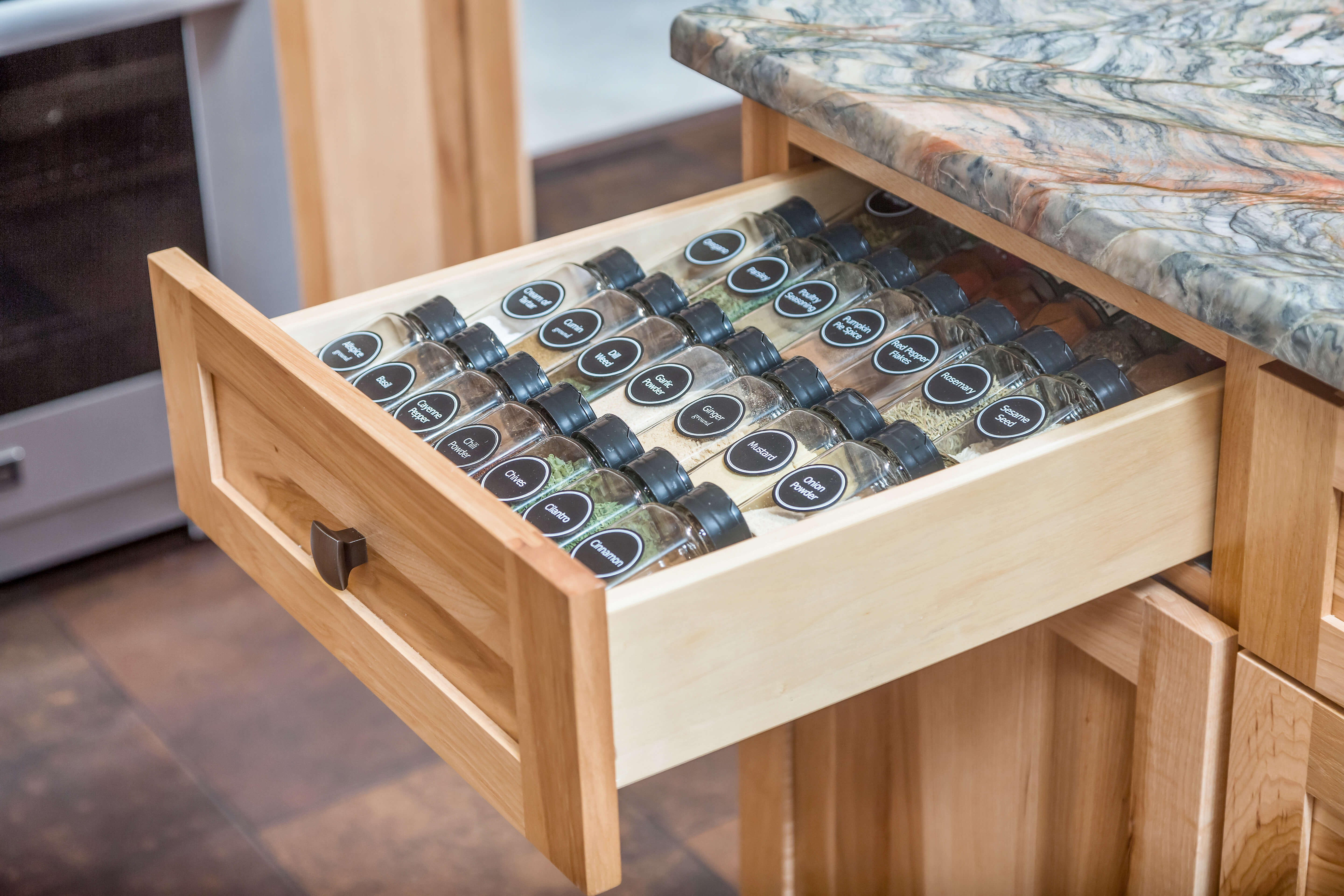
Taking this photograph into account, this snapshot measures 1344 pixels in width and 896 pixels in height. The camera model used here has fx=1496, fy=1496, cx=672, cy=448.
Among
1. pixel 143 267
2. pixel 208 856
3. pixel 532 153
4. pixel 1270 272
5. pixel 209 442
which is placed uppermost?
pixel 1270 272

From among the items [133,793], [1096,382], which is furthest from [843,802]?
[133,793]

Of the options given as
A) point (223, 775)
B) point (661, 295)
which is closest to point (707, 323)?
point (661, 295)

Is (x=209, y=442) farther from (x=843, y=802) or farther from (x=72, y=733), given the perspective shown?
(x=72, y=733)

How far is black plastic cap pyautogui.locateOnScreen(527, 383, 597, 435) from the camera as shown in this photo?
840 mm

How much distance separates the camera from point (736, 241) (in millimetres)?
1006

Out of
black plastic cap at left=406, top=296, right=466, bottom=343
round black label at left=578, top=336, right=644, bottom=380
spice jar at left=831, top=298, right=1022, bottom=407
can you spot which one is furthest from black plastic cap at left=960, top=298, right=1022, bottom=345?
black plastic cap at left=406, top=296, right=466, bottom=343

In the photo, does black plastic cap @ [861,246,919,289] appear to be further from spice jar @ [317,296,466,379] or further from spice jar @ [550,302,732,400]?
spice jar @ [317,296,466,379]

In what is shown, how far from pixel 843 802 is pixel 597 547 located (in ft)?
1.91

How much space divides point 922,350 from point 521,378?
0.79 ft

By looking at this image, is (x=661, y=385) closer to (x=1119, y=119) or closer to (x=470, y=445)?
(x=470, y=445)

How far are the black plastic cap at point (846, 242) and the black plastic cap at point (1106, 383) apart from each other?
201 mm

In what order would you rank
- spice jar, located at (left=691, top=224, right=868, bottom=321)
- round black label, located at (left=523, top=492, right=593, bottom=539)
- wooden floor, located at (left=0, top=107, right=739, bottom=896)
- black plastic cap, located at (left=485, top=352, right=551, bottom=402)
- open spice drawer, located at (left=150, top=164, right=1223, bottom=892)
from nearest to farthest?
1. open spice drawer, located at (left=150, top=164, right=1223, bottom=892)
2. round black label, located at (left=523, top=492, right=593, bottom=539)
3. black plastic cap, located at (left=485, top=352, right=551, bottom=402)
4. spice jar, located at (left=691, top=224, right=868, bottom=321)
5. wooden floor, located at (left=0, top=107, right=739, bottom=896)

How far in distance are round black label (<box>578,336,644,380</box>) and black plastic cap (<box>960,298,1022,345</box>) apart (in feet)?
0.67

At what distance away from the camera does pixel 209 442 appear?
94 cm
